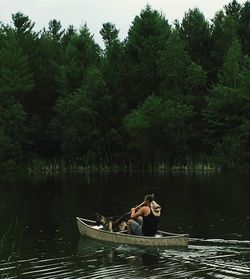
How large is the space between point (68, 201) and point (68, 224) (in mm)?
10292

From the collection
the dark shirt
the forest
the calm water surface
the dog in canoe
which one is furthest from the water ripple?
the forest

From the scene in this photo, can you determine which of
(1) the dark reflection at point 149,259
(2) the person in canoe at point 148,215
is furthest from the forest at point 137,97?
(1) the dark reflection at point 149,259

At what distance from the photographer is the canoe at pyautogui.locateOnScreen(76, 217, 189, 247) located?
22016 mm

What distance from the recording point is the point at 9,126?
74.7 meters

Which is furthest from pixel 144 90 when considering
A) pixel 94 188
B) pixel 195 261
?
pixel 195 261

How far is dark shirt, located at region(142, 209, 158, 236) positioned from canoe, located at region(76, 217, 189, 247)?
0.87 feet

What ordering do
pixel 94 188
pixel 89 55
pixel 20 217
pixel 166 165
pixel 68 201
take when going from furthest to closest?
1. pixel 89 55
2. pixel 166 165
3. pixel 94 188
4. pixel 68 201
5. pixel 20 217

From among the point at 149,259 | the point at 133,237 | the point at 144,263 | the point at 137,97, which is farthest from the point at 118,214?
the point at 137,97

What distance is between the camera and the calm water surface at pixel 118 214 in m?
19.1

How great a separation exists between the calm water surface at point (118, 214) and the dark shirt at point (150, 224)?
1.02 m

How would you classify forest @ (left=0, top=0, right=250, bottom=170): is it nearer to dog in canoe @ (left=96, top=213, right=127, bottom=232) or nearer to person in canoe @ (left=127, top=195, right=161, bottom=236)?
dog in canoe @ (left=96, top=213, right=127, bottom=232)

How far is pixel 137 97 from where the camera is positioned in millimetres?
74250

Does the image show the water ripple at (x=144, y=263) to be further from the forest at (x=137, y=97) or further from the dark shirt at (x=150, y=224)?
Result: the forest at (x=137, y=97)

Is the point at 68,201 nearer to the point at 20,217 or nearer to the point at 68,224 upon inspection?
the point at 20,217
